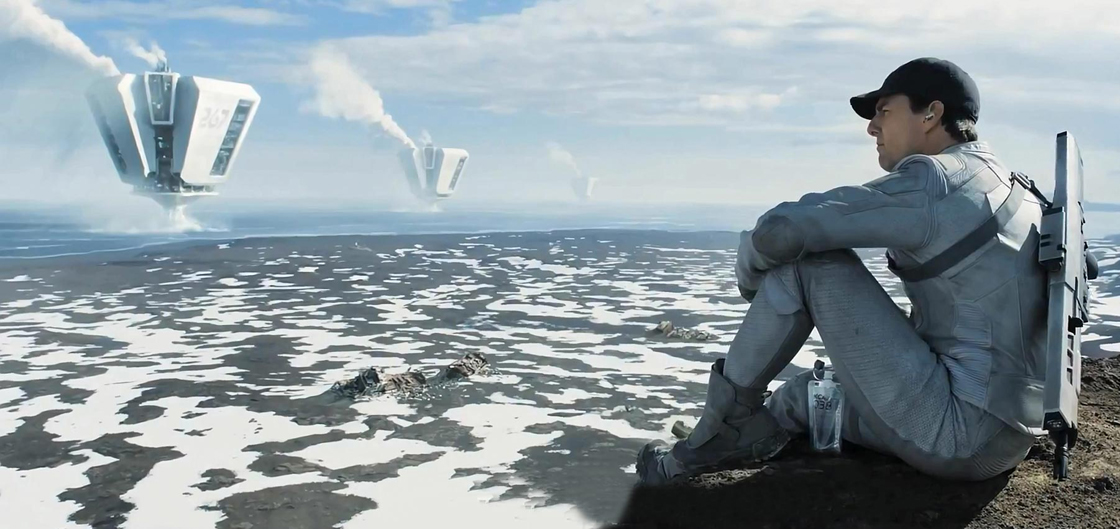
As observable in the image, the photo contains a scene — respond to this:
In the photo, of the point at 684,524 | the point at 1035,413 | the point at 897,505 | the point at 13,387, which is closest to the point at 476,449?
the point at 684,524

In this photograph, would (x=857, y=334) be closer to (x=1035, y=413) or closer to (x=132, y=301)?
(x=1035, y=413)

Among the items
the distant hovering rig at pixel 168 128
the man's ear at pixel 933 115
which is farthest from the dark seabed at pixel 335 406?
the distant hovering rig at pixel 168 128

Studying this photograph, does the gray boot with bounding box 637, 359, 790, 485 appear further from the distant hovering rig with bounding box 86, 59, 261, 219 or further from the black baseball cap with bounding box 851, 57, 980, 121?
the distant hovering rig with bounding box 86, 59, 261, 219

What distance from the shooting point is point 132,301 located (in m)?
15.6

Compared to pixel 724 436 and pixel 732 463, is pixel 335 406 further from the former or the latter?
pixel 724 436

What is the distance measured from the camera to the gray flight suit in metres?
2.04

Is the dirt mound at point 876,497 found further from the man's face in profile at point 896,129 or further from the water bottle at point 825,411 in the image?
the man's face in profile at point 896,129

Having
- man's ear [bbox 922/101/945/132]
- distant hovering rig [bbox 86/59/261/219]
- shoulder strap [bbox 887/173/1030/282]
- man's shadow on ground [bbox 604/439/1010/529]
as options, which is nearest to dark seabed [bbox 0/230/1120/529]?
man's shadow on ground [bbox 604/439/1010/529]

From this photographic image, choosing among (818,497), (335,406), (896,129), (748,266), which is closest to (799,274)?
(748,266)

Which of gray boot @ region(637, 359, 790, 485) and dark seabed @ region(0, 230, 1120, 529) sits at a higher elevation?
gray boot @ region(637, 359, 790, 485)

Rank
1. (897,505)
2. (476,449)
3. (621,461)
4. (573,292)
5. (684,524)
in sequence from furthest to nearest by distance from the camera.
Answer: (573,292) < (476,449) < (621,461) < (684,524) < (897,505)

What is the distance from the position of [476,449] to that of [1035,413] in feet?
11.1

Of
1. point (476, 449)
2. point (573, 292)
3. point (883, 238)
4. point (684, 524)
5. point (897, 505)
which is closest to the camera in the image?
point (883, 238)

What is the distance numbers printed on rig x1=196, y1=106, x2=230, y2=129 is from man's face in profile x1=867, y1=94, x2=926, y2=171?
5885cm
